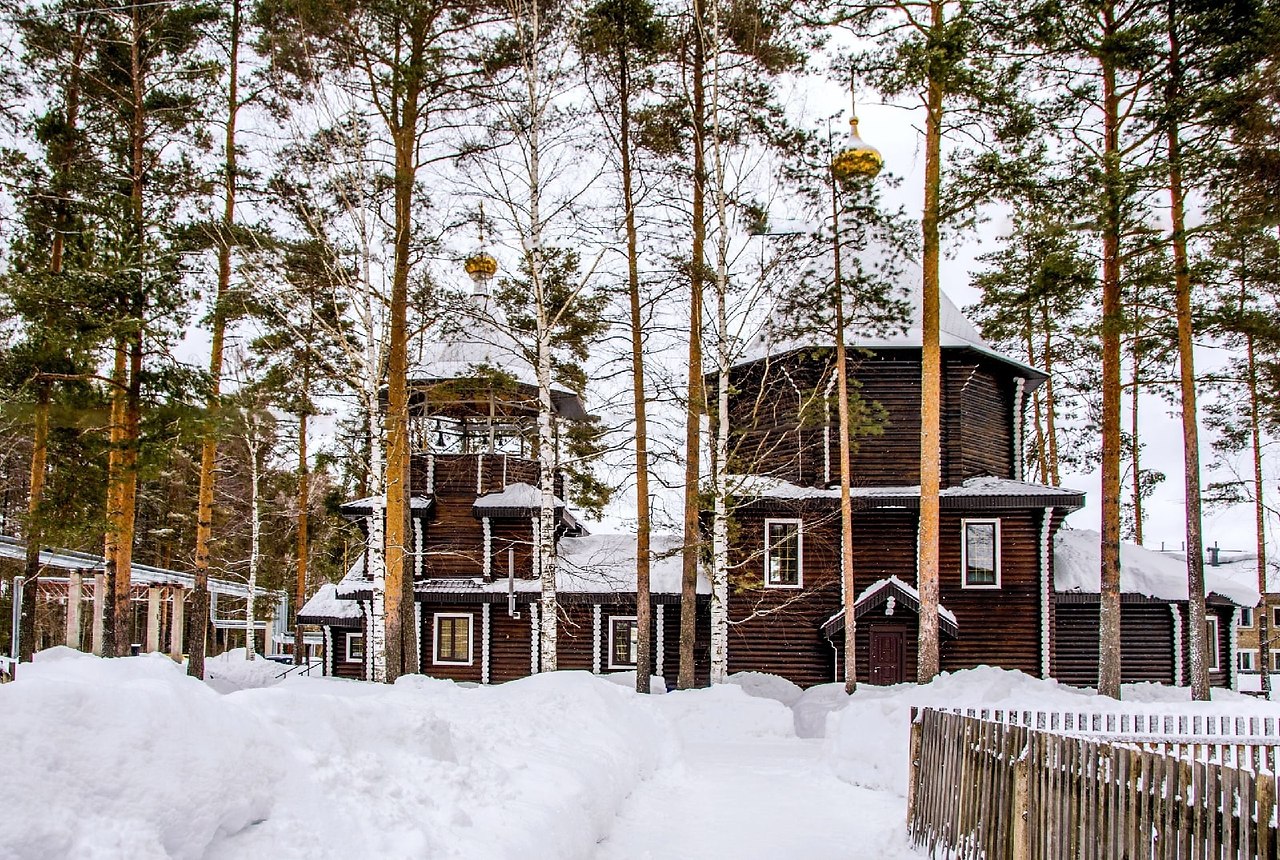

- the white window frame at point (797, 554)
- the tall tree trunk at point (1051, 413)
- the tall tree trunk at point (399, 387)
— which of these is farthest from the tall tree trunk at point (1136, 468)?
the tall tree trunk at point (399, 387)

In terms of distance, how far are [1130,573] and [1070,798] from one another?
21688mm

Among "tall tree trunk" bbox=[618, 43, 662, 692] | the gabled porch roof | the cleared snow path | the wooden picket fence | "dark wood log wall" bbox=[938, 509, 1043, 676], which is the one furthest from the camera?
"dark wood log wall" bbox=[938, 509, 1043, 676]

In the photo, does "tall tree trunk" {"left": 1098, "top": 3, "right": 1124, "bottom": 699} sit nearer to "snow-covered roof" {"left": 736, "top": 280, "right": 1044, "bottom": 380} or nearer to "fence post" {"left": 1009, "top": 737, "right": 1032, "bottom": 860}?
"snow-covered roof" {"left": 736, "top": 280, "right": 1044, "bottom": 380}

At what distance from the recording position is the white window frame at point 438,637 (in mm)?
26234

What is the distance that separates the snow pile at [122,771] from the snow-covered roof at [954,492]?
17.3 metres

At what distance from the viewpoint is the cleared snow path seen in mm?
7848

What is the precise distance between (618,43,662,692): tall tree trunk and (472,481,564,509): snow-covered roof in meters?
7.14

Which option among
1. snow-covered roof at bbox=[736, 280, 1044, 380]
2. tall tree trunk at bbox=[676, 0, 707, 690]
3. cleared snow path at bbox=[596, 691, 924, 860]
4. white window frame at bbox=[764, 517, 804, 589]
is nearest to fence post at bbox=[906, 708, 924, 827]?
cleared snow path at bbox=[596, 691, 924, 860]

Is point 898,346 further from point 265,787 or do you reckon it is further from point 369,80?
point 265,787

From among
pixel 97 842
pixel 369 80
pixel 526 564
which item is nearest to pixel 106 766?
pixel 97 842

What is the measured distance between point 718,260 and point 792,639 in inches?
379

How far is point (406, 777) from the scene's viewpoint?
18.3ft

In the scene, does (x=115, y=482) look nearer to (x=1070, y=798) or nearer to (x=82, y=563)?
(x=82, y=563)

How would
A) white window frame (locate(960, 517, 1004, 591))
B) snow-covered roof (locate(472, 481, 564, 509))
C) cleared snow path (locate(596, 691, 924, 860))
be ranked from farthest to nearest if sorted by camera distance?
snow-covered roof (locate(472, 481, 564, 509))
white window frame (locate(960, 517, 1004, 591))
cleared snow path (locate(596, 691, 924, 860))
